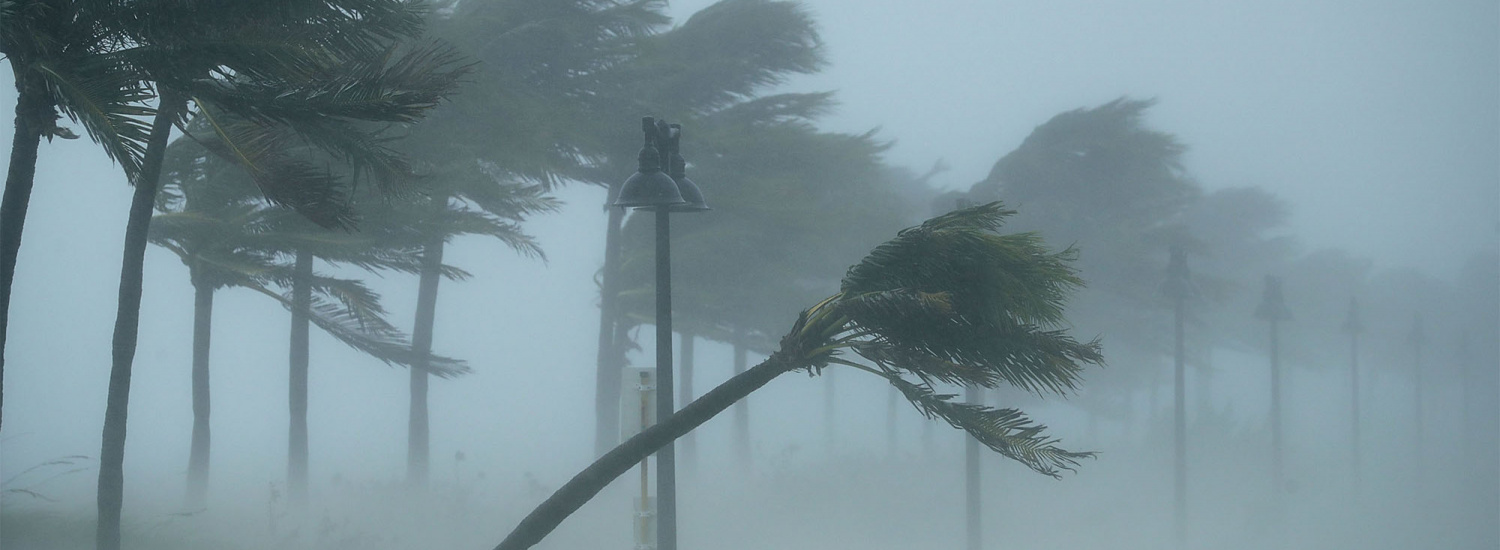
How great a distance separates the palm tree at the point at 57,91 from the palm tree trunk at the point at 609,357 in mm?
16614

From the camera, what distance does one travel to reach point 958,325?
473 cm

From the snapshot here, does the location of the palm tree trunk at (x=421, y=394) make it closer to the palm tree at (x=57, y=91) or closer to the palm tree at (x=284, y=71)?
the palm tree at (x=284, y=71)

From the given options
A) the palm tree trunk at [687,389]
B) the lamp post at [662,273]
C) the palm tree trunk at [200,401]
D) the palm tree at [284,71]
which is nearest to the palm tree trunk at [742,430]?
the palm tree trunk at [687,389]

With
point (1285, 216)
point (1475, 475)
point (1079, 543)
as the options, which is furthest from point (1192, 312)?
point (1079, 543)

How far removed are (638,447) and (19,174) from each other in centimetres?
460

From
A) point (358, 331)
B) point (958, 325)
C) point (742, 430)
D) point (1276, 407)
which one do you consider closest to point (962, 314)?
point (958, 325)

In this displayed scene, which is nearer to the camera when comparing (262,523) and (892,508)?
(262,523)

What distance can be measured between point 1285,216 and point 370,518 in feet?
144

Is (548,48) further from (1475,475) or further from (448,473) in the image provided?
(1475,475)

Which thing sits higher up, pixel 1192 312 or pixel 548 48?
pixel 548 48

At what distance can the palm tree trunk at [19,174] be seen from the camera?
661 centimetres

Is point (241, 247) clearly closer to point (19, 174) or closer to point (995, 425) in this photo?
point (19, 174)

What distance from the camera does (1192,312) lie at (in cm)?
4069

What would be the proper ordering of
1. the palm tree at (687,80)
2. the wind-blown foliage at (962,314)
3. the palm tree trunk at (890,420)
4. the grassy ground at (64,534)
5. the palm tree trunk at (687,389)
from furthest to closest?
the palm tree trunk at (890,420) < the palm tree trunk at (687,389) < the palm tree at (687,80) < the grassy ground at (64,534) < the wind-blown foliage at (962,314)
